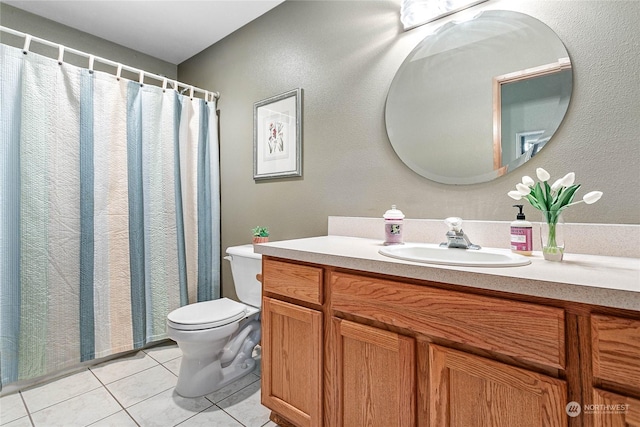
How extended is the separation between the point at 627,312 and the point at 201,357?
1759mm

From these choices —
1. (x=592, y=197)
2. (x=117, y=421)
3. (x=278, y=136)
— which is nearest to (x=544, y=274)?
(x=592, y=197)

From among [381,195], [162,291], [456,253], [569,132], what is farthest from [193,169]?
[569,132]

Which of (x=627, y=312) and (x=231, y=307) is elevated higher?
(x=627, y=312)

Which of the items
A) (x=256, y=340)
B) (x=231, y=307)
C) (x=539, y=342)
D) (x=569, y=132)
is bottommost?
(x=256, y=340)

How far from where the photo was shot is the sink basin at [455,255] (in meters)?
0.89

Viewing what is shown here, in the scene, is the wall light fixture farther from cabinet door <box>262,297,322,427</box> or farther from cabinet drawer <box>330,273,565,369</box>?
cabinet door <box>262,297,322,427</box>

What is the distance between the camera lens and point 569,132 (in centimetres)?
112

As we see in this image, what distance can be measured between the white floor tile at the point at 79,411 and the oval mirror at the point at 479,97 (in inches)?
76.9

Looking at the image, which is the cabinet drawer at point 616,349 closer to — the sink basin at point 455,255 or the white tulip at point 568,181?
the sink basin at point 455,255

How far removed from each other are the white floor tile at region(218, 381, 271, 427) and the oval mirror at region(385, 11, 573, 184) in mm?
A: 1419

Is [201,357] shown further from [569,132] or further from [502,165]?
[569,132]

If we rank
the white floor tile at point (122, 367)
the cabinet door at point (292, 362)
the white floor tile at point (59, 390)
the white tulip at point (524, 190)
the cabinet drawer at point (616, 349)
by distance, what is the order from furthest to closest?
the white floor tile at point (122, 367) → the white floor tile at point (59, 390) → the cabinet door at point (292, 362) → the white tulip at point (524, 190) → the cabinet drawer at point (616, 349)

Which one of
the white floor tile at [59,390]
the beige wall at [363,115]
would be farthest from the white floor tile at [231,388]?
the beige wall at [363,115]

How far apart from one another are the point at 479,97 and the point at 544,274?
0.87 m
